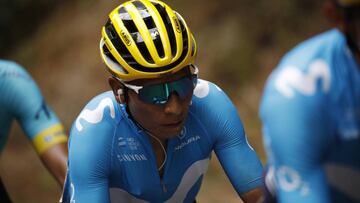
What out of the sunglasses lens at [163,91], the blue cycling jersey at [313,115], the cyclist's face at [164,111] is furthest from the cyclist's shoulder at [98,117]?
the blue cycling jersey at [313,115]

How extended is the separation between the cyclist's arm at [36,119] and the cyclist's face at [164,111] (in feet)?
2.91

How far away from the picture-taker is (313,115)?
2100 millimetres

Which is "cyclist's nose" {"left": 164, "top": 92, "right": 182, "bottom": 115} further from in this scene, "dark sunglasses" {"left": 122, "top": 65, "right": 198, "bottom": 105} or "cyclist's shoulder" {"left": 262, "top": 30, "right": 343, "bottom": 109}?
"cyclist's shoulder" {"left": 262, "top": 30, "right": 343, "bottom": 109}

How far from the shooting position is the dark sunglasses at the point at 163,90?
299cm

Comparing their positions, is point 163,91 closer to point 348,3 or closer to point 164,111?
point 164,111

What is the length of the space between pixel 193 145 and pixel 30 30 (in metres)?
7.71

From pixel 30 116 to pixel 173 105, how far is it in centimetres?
123

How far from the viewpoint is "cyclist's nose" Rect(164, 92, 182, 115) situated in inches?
118

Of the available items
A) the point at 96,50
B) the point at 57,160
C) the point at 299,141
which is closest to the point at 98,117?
the point at 57,160

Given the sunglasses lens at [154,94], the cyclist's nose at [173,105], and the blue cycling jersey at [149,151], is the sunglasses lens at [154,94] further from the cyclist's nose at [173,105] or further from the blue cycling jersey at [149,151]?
the blue cycling jersey at [149,151]

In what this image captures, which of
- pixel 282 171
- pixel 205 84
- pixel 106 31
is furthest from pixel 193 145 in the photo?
pixel 282 171

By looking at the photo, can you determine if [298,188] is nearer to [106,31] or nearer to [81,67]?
[106,31]

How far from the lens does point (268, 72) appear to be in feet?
29.3

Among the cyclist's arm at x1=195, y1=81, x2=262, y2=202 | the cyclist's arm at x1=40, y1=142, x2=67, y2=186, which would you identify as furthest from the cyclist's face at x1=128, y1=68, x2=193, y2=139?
the cyclist's arm at x1=40, y1=142, x2=67, y2=186
